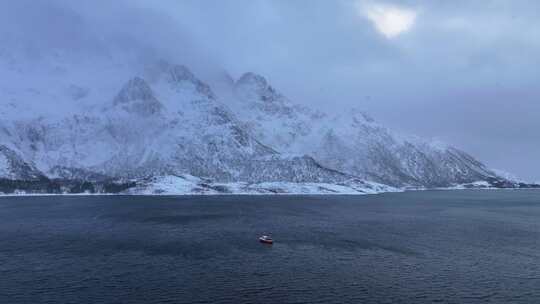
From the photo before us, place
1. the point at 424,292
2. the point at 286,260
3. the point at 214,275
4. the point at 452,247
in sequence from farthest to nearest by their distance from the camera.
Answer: the point at 452,247
the point at 286,260
the point at 214,275
the point at 424,292

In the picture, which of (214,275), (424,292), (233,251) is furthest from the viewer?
(233,251)

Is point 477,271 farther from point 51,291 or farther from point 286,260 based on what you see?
point 51,291

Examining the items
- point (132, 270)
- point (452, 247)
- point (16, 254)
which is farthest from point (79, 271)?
point (452, 247)

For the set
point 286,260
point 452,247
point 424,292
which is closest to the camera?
point 424,292

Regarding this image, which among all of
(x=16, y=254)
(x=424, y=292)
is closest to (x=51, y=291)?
(x=16, y=254)

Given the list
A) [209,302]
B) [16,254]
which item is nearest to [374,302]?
[209,302]

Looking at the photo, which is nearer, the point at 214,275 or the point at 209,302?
the point at 209,302

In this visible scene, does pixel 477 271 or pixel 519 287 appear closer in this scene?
pixel 519 287

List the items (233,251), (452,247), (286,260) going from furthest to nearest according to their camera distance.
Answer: (452,247) → (233,251) → (286,260)

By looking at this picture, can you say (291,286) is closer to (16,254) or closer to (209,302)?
(209,302)
